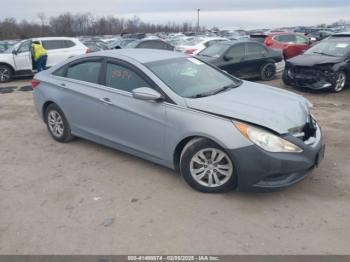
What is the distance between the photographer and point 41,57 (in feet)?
42.5

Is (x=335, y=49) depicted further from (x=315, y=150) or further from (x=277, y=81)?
(x=315, y=150)

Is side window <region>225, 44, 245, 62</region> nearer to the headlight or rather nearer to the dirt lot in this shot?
the dirt lot

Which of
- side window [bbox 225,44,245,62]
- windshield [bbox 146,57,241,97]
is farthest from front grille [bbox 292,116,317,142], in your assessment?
side window [bbox 225,44,245,62]

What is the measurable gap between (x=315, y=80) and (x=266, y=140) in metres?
6.72

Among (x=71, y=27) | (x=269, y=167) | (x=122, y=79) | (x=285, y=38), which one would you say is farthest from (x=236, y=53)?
(x=71, y=27)

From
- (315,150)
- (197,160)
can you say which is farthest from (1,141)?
(315,150)

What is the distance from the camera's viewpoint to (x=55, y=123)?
5996 millimetres

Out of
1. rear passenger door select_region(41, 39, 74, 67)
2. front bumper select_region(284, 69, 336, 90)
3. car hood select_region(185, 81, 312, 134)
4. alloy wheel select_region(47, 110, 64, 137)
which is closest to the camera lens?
car hood select_region(185, 81, 312, 134)

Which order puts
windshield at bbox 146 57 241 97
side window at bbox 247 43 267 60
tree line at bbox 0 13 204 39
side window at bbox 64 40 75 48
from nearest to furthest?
windshield at bbox 146 57 241 97, side window at bbox 247 43 267 60, side window at bbox 64 40 75 48, tree line at bbox 0 13 204 39

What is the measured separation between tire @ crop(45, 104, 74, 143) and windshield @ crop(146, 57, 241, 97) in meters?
1.96

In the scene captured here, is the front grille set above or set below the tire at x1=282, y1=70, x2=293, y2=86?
above

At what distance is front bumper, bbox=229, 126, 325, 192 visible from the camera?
368cm

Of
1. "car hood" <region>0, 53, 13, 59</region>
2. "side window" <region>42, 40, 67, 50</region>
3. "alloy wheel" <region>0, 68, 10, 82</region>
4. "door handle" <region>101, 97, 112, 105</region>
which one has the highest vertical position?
"side window" <region>42, 40, 67, 50</region>

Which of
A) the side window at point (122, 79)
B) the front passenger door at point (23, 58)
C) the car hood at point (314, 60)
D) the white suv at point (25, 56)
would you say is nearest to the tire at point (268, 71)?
the car hood at point (314, 60)
